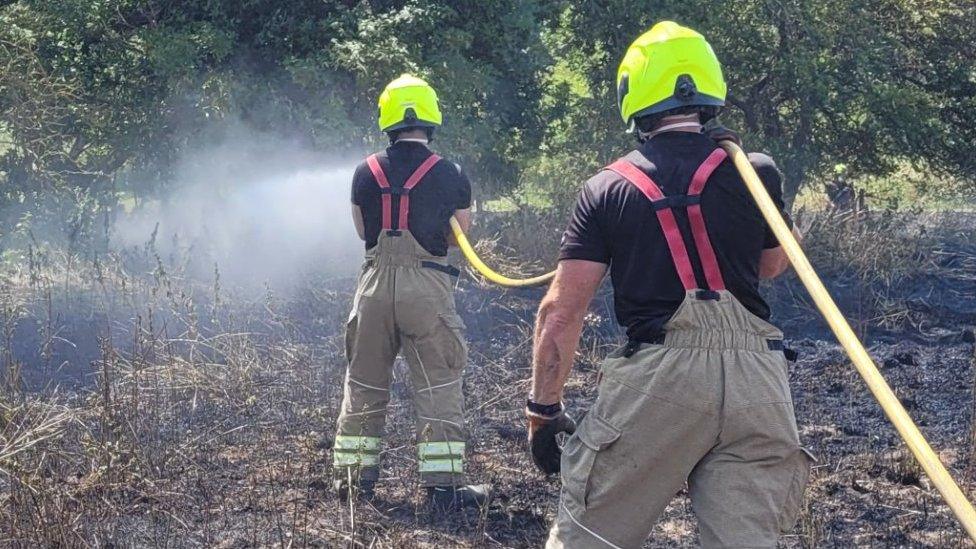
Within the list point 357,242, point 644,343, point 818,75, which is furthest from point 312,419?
point 818,75

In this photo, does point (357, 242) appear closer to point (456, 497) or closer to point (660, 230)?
point (456, 497)

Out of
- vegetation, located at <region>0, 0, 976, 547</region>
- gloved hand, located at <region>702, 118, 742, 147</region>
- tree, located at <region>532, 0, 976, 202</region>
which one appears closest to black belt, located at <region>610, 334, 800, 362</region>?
gloved hand, located at <region>702, 118, 742, 147</region>

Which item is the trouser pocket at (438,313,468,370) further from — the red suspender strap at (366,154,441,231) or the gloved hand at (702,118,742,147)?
the gloved hand at (702,118,742,147)

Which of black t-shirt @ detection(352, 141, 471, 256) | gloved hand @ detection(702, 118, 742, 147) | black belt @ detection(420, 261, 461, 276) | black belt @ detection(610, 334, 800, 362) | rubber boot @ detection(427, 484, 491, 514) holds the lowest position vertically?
rubber boot @ detection(427, 484, 491, 514)

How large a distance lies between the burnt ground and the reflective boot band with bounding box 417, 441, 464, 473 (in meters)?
0.20

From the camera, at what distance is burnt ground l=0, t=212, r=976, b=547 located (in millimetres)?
4621

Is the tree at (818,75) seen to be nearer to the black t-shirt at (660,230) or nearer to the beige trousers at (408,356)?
the beige trousers at (408,356)

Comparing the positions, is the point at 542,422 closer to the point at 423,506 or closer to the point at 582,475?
the point at 582,475

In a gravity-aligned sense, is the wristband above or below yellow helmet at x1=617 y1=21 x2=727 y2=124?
below

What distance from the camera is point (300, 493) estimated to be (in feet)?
17.1

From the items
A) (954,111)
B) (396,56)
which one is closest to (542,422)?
(396,56)

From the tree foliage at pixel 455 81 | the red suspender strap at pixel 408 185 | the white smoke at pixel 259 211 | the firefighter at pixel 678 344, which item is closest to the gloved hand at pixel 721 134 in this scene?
the firefighter at pixel 678 344

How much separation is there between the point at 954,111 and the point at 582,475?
371 inches

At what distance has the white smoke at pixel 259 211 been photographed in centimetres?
1040
